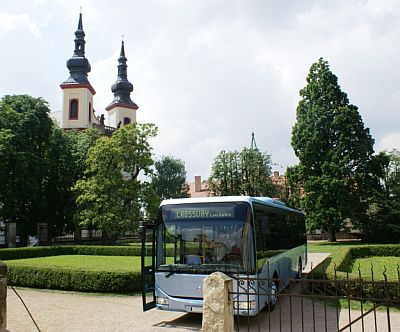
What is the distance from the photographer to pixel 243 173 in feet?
177

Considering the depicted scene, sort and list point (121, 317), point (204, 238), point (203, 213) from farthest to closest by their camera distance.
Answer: point (121, 317) → point (203, 213) → point (204, 238)

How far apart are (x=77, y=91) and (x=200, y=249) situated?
187ft

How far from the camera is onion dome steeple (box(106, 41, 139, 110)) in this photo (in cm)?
7181

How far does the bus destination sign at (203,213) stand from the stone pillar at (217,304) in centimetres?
326

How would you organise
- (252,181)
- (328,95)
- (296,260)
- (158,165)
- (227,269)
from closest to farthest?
(227,269) → (296,260) → (328,95) → (252,181) → (158,165)

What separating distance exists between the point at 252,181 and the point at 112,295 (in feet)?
132

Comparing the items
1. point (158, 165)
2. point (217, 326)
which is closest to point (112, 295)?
point (217, 326)

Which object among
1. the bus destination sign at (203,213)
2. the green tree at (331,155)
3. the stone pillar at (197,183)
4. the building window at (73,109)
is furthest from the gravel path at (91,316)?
the stone pillar at (197,183)

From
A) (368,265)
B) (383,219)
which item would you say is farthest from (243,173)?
(368,265)

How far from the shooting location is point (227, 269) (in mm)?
9258

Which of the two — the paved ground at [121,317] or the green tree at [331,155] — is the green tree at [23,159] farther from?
the green tree at [331,155]

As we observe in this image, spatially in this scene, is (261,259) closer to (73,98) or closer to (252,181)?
(252,181)

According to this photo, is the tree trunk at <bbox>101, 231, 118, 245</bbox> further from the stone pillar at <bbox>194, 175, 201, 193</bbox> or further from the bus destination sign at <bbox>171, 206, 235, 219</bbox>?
the stone pillar at <bbox>194, 175, 201, 193</bbox>

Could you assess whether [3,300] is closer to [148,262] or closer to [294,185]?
[148,262]
